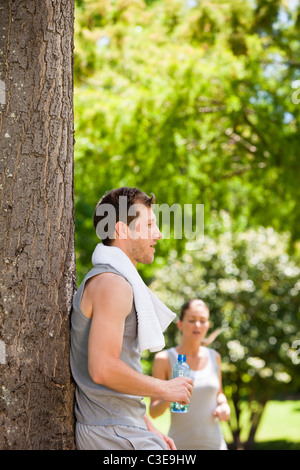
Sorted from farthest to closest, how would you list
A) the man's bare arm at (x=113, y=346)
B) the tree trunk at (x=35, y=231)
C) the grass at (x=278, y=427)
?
1. the grass at (x=278, y=427)
2. the tree trunk at (x=35, y=231)
3. the man's bare arm at (x=113, y=346)

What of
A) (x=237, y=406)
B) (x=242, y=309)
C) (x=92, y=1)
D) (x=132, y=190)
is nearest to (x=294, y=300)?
(x=242, y=309)

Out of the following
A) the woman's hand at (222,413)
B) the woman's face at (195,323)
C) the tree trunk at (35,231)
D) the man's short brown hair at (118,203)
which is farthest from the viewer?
the woman's face at (195,323)

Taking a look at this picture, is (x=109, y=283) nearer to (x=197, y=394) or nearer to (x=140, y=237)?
(x=140, y=237)

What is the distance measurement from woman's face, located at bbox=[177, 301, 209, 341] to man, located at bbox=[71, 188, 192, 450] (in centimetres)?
222

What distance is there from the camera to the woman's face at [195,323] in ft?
16.7

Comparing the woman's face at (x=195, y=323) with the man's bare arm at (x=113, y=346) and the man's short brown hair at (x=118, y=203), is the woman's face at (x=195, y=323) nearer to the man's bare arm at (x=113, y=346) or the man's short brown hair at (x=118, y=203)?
the man's short brown hair at (x=118, y=203)

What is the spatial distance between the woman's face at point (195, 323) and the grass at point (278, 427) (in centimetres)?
785

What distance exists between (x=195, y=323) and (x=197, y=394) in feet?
1.76

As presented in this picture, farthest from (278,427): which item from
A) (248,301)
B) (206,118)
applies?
(206,118)

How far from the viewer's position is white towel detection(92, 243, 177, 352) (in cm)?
262

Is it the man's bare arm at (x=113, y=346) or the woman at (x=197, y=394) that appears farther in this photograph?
the woman at (x=197, y=394)

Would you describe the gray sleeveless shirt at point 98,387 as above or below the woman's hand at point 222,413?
above

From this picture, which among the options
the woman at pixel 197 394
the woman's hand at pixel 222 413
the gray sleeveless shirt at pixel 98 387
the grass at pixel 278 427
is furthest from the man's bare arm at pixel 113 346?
the grass at pixel 278 427

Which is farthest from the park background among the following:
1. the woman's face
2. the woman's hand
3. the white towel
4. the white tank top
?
the white towel
